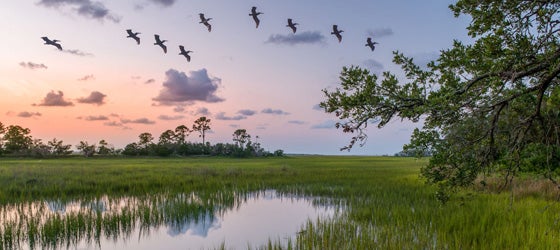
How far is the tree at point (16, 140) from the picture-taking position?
72.6m

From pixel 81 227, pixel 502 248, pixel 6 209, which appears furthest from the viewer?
pixel 6 209

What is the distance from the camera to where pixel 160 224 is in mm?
10727

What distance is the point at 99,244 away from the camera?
8.62 meters

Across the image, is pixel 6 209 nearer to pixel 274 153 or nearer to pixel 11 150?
pixel 11 150

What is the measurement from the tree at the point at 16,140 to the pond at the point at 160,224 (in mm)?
75699

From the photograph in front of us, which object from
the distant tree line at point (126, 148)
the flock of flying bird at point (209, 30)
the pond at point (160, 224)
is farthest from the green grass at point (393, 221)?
the distant tree line at point (126, 148)

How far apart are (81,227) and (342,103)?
7.83 m

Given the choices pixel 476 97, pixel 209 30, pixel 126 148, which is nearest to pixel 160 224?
pixel 209 30

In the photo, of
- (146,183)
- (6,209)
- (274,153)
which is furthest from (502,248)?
(274,153)

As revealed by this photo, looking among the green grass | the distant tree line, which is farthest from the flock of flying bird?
the distant tree line

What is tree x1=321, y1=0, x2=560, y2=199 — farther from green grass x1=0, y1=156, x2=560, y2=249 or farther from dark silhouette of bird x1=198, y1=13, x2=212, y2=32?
dark silhouette of bird x1=198, y1=13, x2=212, y2=32

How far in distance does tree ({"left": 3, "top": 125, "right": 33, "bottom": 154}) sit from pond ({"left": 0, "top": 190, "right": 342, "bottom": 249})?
75.7 m

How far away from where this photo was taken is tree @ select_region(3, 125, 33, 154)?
7262 cm

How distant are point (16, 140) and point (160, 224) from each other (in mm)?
84792
